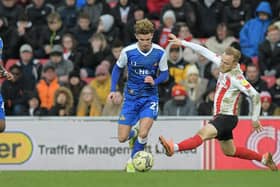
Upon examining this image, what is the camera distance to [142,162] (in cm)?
1384

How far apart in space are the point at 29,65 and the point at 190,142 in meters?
7.20

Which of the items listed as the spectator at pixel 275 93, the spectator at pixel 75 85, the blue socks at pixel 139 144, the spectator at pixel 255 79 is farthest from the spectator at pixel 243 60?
the blue socks at pixel 139 144

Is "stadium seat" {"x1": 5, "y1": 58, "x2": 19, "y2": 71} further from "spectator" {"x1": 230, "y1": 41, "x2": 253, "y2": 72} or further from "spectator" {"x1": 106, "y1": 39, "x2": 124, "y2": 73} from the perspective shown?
"spectator" {"x1": 230, "y1": 41, "x2": 253, "y2": 72}

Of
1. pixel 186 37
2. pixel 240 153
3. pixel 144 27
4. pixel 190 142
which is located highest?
pixel 186 37

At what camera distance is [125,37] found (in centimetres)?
2069

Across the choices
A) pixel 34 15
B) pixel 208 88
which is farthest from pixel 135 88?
pixel 34 15

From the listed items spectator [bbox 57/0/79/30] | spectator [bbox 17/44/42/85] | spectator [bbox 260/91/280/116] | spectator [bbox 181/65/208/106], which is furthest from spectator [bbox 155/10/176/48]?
spectator [bbox 260/91/280/116]

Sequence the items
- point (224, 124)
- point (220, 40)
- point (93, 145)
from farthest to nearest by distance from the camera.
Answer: point (220, 40) → point (93, 145) → point (224, 124)

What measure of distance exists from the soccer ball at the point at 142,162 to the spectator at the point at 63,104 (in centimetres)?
487

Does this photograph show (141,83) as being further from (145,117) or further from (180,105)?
(180,105)

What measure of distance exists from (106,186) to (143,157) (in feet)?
5.87

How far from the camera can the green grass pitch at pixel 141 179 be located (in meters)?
12.4

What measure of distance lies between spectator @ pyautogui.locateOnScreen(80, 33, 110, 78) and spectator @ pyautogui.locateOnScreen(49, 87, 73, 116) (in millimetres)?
1388

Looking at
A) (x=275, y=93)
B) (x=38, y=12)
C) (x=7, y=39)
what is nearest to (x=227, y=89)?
(x=275, y=93)
